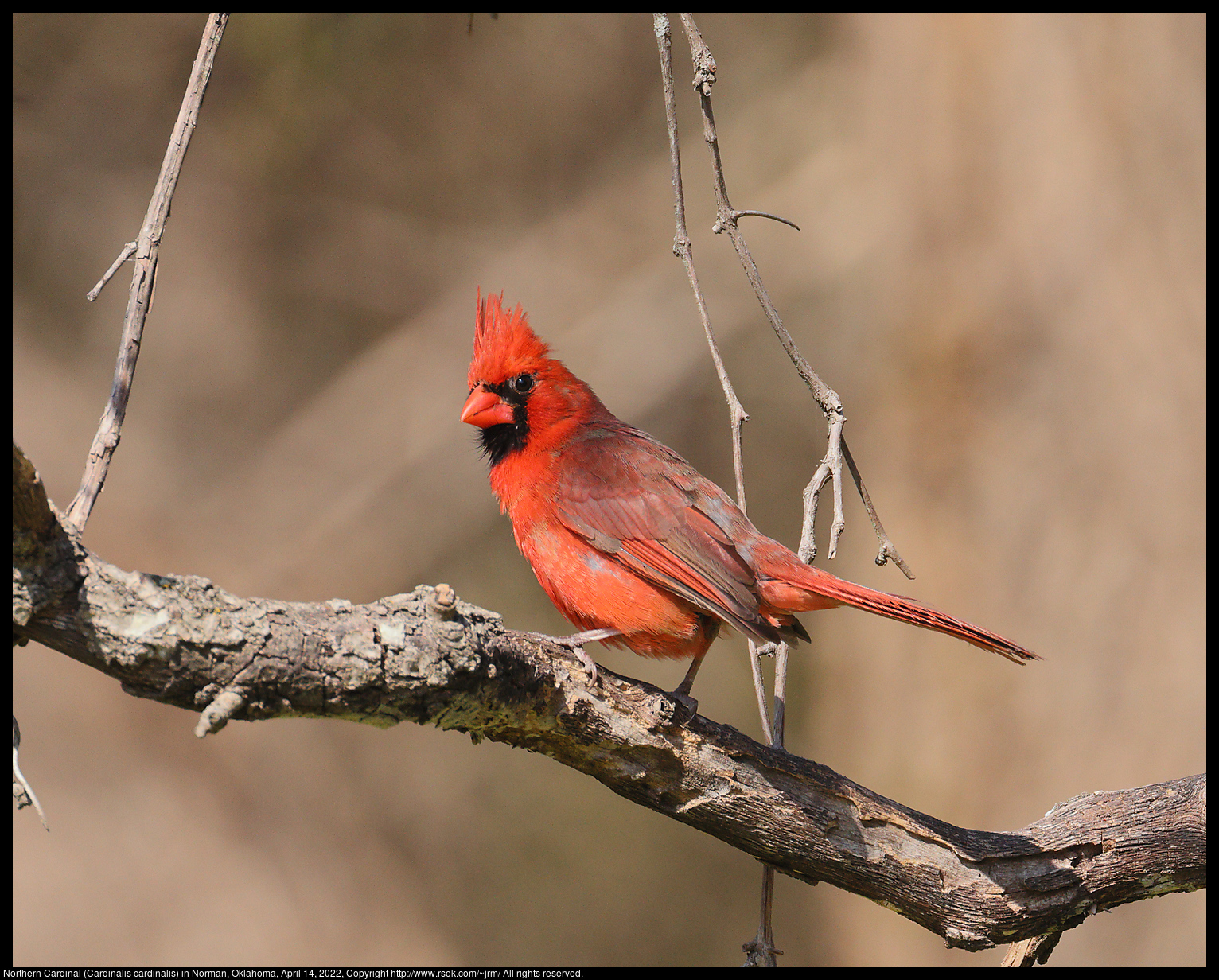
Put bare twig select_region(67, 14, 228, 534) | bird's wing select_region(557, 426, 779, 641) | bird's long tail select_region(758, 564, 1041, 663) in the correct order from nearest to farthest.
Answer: bare twig select_region(67, 14, 228, 534), bird's long tail select_region(758, 564, 1041, 663), bird's wing select_region(557, 426, 779, 641)

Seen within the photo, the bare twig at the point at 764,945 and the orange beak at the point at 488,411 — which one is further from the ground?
the orange beak at the point at 488,411

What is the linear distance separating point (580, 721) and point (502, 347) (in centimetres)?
154

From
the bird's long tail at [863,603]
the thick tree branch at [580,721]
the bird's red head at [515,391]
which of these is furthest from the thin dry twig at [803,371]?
the bird's red head at [515,391]

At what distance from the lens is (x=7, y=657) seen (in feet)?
5.49

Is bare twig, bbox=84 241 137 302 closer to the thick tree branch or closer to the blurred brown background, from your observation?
the thick tree branch

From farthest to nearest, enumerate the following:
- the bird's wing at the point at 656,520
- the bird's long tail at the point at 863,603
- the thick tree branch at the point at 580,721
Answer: the bird's wing at the point at 656,520
the bird's long tail at the point at 863,603
the thick tree branch at the point at 580,721

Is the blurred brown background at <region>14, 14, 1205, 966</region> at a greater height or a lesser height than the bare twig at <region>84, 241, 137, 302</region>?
greater

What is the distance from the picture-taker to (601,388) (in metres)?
7.28

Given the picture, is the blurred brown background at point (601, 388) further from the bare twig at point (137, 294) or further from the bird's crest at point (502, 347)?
the bare twig at point (137, 294)

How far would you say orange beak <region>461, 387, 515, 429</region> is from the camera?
3.46 metres

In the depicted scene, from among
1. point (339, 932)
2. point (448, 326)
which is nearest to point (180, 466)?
point (448, 326)

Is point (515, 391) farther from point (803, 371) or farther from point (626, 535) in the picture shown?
point (803, 371)

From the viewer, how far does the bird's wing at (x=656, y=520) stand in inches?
112

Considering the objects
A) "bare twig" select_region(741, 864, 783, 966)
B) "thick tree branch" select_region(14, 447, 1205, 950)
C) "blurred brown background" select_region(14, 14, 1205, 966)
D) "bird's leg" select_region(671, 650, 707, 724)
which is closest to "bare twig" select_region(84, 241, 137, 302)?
"thick tree branch" select_region(14, 447, 1205, 950)
